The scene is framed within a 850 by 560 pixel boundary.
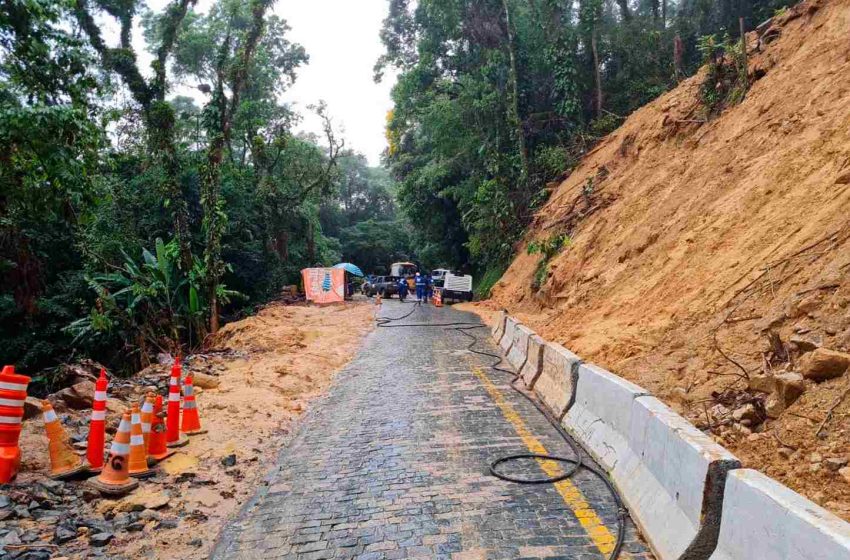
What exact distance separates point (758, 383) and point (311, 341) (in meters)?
10.9

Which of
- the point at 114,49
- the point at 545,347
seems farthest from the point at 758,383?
the point at 114,49

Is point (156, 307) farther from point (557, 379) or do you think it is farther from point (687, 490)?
point (687, 490)

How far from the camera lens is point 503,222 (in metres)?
27.7

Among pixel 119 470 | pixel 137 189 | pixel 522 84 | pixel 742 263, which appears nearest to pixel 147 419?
pixel 119 470

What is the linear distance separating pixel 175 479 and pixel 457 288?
81.1 feet

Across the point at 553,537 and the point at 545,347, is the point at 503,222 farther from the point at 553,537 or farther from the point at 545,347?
the point at 553,537

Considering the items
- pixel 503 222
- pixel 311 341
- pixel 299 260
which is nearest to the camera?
pixel 311 341

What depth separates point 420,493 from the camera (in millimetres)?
4793

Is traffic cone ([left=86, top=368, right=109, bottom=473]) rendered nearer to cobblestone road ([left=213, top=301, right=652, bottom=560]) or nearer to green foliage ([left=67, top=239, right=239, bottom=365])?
cobblestone road ([left=213, top=301, right=652, bottom=560])

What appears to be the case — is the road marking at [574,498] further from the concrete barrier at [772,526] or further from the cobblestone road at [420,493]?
the concrete barrier at [772,526]

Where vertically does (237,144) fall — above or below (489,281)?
above

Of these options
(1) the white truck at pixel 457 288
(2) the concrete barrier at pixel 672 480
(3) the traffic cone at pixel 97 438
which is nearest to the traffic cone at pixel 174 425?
(3) the traffic cone at pixel 97 438

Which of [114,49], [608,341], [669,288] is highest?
[114,49]

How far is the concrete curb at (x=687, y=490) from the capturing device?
2469 mm
